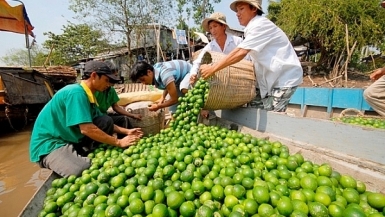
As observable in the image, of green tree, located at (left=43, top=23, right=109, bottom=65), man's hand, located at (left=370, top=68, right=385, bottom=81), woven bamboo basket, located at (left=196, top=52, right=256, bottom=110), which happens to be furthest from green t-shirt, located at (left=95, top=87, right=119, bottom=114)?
green tree, located at (left=43, top=23, right=109, bottom=65)

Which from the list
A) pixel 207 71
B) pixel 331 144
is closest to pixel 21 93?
pixel 207 71

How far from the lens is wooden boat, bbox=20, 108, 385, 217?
6.43 ft

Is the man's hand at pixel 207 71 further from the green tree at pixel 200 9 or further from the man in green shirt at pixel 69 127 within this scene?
the green tree at pixel 200 9

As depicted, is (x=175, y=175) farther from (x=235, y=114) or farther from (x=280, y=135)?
(x=235, y=114)

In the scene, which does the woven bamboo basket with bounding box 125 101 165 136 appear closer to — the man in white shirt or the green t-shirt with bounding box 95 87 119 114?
the green t-shirt with bounding box 95 87 119 114

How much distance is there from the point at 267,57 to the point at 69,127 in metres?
2.68

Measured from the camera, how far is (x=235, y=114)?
3.76 metres

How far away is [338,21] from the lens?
11.9 m

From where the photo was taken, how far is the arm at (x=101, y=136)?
2.77m

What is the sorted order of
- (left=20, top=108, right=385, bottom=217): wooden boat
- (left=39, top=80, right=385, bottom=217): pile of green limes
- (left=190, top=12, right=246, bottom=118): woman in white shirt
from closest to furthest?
(left=39, top=80, right=385, bottom=217): pile of green limes, (left=20, top=108, right=385, bottom=217): wooden boat, (left=190, top=12, right=246, bottom=118): woman in white shirt

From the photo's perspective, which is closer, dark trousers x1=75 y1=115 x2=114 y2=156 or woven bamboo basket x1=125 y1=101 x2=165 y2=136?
dark trousers x1=75 y1=115 x2=114 y2=156

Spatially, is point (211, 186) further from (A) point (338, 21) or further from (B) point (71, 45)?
(B) point (71, 45)

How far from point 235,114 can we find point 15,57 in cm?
7120

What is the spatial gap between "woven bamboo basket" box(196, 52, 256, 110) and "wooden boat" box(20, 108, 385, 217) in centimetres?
35
